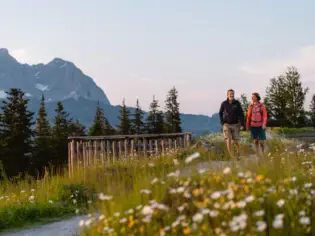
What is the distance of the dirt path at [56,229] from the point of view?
6723 mm

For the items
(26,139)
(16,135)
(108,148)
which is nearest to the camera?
(108,148)

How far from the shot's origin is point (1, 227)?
7.74 m

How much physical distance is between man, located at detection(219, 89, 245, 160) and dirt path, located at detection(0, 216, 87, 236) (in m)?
5.81

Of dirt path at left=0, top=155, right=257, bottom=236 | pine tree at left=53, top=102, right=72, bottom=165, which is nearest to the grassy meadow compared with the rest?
dirt path at left=0, top=155, right=257, bottom=236

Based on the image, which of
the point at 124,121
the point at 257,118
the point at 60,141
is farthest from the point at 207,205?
the point at 124,121

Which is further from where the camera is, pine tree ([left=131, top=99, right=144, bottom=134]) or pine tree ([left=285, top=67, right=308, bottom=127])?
pine tree ([left=131, top=99, right=144, bottom=134])

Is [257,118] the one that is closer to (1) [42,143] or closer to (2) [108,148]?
(2) [108,148]

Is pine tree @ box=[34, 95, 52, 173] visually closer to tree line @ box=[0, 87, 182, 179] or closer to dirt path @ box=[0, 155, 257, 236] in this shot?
tree line @ box=[0, 87, 182, 179]

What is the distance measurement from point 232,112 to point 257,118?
788 millimetres

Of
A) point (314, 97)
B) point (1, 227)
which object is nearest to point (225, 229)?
point (1, 227)

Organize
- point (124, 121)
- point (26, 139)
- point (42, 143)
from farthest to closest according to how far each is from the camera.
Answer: point (124, 121)
point (42, 143)
point (26, 139)

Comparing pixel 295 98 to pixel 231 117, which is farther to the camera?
pixel 295 98

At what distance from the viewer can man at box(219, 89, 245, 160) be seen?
1184cm

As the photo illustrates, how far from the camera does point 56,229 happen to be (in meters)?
7.13
